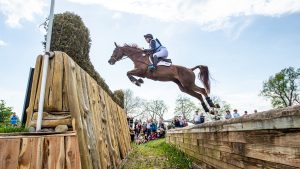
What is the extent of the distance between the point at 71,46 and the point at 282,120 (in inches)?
149

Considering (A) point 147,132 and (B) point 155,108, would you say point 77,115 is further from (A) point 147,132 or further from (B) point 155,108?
(B) point 155,108

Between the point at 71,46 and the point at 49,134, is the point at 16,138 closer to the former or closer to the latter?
the point at 49,134

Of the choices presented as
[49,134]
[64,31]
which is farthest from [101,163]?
[64,31]

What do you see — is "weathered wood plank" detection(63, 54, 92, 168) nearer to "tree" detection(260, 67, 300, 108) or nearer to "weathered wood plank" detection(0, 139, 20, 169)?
"weathered wood plank" detection(0, 139, 20, 169)

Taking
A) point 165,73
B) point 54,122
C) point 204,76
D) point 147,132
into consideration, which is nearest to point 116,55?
point 165,73

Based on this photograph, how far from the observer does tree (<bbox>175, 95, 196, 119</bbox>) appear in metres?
53.3

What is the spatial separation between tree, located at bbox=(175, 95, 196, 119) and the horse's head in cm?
4360

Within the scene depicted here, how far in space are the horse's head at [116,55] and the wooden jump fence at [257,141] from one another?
21.1ft

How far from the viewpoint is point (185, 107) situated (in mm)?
53656

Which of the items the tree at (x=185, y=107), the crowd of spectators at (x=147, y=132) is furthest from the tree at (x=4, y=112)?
the tree at (x=185, y=107)

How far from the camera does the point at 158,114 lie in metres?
60.1

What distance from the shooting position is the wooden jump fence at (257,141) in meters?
2.19

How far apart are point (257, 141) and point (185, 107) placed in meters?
51.3

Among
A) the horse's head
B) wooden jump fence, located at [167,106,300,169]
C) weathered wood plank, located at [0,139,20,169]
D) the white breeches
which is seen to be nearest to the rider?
the white breeches
